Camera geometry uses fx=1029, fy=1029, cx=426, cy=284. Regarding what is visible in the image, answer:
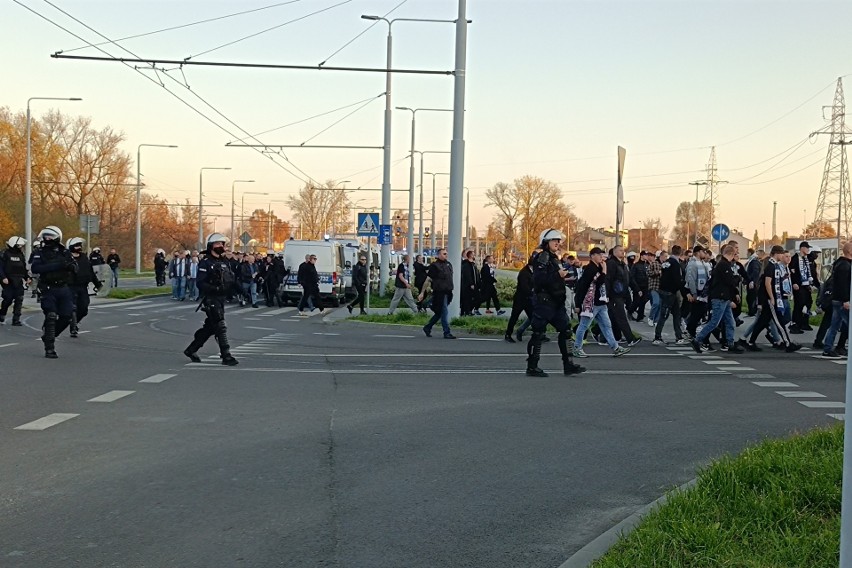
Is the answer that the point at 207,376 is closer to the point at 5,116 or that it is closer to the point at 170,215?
the point at 5,116

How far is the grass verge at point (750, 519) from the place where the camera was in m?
4.59

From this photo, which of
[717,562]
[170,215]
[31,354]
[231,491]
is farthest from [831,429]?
[170,215]

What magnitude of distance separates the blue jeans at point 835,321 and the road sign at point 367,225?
48.0ft

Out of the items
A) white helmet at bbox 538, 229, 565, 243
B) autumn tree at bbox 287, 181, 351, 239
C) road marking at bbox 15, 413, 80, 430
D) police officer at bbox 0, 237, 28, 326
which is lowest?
road marking at bbox 15, 413, 80, 430

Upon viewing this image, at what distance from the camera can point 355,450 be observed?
25.9ft

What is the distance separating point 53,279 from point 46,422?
6485mm

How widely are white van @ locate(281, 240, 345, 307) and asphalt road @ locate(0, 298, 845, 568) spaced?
19.7 metres

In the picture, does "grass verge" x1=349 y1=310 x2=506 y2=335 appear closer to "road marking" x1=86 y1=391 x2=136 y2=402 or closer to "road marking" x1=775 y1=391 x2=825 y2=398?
"road marking" x1=775 y1=391 x2=825 y2=398

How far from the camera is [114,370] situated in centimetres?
1327

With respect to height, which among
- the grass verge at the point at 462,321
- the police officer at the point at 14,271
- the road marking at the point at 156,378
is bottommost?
the road marking at the point at 156,378

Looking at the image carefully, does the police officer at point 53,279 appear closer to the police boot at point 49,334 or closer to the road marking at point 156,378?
the police boot at point 49,334

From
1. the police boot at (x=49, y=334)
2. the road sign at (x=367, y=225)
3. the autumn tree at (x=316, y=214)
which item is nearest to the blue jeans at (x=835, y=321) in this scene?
the police boot at (x=49, y=334)

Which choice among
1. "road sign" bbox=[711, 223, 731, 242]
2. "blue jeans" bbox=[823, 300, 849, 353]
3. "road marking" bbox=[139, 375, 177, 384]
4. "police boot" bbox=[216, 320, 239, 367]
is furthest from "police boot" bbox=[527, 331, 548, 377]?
"road sign" bbox=[711, 223, 731, 242]

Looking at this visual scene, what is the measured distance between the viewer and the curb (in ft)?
15.9
